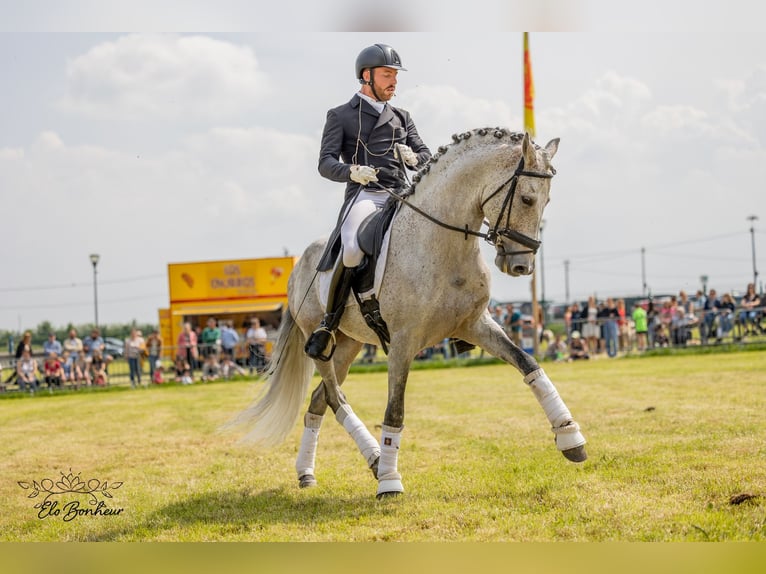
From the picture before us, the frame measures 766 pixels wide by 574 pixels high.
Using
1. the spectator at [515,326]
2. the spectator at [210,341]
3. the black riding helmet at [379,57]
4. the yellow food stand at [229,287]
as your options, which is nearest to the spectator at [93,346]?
the spectator at [210,341]

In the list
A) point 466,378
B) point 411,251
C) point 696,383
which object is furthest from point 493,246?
point 466,378

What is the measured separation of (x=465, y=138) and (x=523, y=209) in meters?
0.86

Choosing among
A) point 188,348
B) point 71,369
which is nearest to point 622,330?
point 188,348

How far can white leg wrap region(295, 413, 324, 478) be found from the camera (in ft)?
24.8

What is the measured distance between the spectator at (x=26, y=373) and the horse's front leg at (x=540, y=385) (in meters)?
19.0

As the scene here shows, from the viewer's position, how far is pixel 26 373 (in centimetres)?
2261

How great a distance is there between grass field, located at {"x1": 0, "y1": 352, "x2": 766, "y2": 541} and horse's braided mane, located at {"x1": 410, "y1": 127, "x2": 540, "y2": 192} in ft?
8.15

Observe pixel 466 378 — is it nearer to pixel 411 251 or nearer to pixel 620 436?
pixel 620 436

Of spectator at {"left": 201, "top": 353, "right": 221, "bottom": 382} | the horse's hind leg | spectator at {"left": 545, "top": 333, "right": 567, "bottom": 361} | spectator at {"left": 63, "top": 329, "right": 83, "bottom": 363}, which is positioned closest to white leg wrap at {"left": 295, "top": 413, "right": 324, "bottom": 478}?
the horse's hind leg

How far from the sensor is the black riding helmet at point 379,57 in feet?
21.9

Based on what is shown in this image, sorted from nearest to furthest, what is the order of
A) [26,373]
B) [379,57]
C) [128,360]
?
[379,57] → [26,373] → [128,360]

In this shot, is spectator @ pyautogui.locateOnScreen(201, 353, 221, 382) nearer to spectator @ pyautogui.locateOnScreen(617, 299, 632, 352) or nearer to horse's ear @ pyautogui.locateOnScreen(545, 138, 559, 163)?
spectator @ pyautogui.locateOnScreen(617, 299, 632, 352)

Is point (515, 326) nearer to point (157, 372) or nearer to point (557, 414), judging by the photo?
point (157, 372)

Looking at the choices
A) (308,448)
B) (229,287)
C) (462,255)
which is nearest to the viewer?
(462,255)
